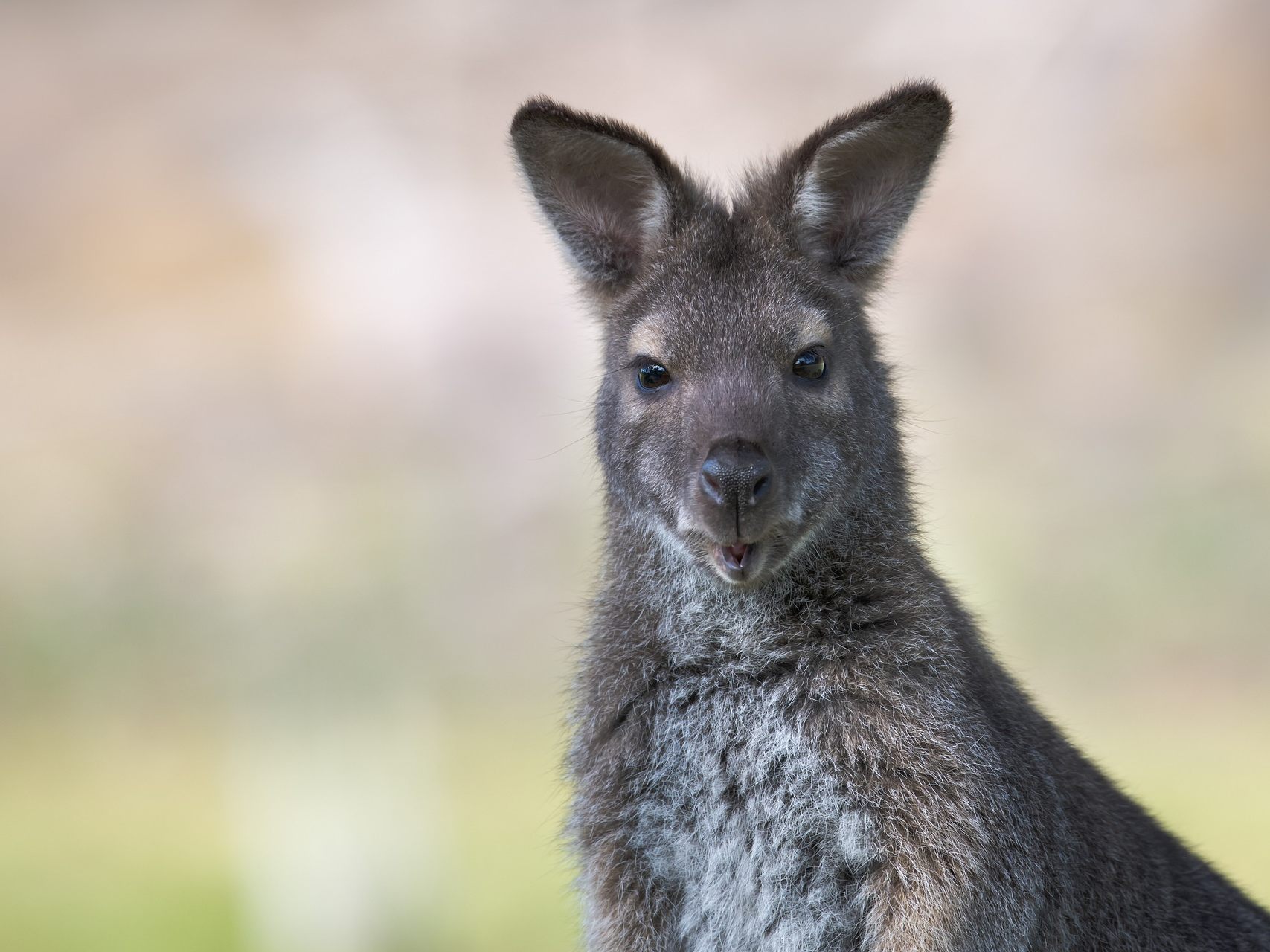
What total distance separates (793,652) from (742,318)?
1.00m

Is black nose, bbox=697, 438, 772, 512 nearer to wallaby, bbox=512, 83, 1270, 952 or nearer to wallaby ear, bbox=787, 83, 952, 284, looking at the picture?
wallaby, bbox=512, 83, 1270, 952

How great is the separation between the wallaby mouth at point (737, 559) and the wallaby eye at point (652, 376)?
1.97 ft

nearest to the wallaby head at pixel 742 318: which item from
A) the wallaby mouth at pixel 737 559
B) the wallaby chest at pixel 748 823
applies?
the wallaby mouth at pixel 737 559

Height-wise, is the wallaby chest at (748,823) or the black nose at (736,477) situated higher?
the black nose at (736,477)

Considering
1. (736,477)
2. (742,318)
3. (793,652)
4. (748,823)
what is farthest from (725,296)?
(748,823)

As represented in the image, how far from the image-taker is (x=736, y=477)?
3.53 meters

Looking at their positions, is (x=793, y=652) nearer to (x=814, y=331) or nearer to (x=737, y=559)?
(x=737, y=559)

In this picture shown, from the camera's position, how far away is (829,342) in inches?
158

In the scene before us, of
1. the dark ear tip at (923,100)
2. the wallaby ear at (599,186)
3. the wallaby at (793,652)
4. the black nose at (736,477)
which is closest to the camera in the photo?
the black nose at (736,477)

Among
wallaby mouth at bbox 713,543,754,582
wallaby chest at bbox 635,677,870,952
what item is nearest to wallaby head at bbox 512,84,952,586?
wallaby mouth at bbox 713,543,754,582

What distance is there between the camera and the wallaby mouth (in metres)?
3.62

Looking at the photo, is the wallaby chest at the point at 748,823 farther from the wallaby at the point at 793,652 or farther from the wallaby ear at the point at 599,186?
the wallaby ear at the point at 599,186

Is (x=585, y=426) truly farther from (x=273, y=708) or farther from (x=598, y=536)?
(x=273, y=708)

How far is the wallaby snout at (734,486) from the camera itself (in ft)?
11.6
